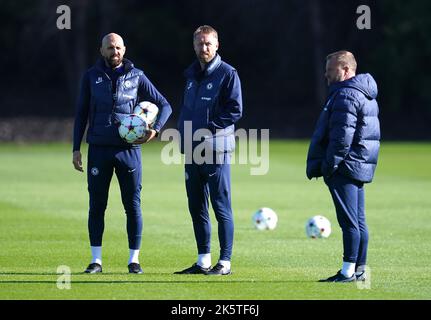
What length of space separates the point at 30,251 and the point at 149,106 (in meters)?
3.00

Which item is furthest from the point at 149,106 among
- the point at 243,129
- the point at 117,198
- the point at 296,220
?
the point at 243,129

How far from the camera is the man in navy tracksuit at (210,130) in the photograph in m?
10.6

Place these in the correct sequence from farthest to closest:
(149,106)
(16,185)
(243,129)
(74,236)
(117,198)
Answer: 1. (243,129)
2. (16,185)
3. (117,198)
4. (74,236)
5. (149,106)

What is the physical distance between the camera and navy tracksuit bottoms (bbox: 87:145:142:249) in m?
10.7

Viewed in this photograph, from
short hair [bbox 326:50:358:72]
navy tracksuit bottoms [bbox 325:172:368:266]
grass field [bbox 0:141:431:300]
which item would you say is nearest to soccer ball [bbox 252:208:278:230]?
grass field [bbox 0:141:431:300]

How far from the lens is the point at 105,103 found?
1077 cm

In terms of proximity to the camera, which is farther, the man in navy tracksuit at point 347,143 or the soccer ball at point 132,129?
the soccer ball at point 132,129

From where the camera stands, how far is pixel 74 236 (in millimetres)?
14375

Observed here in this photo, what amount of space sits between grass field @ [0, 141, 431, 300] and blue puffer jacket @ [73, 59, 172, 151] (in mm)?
1396

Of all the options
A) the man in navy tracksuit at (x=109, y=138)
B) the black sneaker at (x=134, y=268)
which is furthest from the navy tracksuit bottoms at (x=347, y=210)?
the black sneaker at (x=134, y=268)

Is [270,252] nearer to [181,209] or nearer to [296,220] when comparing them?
[296,220]

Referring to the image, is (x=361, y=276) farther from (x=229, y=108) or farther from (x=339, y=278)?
(x=229, y=108)

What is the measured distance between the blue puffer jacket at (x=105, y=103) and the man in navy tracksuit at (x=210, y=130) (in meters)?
0.46

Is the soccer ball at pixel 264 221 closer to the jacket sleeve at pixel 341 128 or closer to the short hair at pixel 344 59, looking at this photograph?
the jacket sleeve at pixel 341 128
